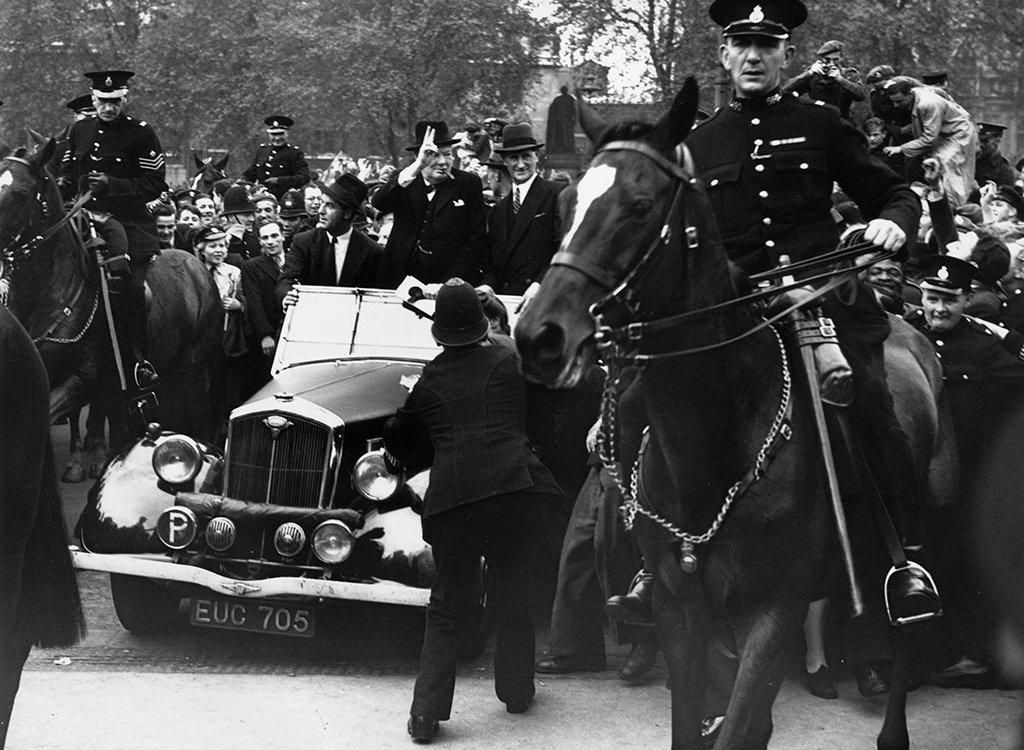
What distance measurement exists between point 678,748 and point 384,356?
4.47 m

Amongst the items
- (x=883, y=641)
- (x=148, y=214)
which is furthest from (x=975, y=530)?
(x=148, y=214)

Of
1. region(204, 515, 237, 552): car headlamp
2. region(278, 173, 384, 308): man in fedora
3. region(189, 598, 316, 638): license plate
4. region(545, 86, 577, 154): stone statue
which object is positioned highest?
region(278, 173, 384, 308): man in fedora

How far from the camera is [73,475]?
1298 cm

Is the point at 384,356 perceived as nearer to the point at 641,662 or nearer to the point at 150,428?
the point at 150,428

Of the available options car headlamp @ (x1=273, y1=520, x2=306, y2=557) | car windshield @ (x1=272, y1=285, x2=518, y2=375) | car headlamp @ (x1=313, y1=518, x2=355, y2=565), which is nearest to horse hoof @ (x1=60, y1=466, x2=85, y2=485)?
car windshield @ (x1=272, y1=285, x2=518, y2=375)

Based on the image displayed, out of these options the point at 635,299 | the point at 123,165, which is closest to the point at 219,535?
the point at 635,299

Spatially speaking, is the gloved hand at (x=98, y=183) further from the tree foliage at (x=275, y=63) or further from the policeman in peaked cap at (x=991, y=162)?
the tree foliage at (x=275, y=63)

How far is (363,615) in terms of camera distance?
8961mm

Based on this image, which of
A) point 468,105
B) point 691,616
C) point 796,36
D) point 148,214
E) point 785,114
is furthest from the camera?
point 468,105

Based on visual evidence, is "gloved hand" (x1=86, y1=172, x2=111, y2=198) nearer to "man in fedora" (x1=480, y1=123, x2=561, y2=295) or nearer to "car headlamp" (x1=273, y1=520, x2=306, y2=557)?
"man in fedora" (x1=480, y1=123, x2=561, y2=295)

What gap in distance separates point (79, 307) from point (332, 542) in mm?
4958

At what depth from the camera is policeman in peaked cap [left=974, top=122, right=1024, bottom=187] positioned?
15.7 meters

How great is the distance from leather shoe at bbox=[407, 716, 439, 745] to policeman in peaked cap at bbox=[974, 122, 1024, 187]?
34.2 feet

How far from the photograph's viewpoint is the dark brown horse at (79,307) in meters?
11.4
